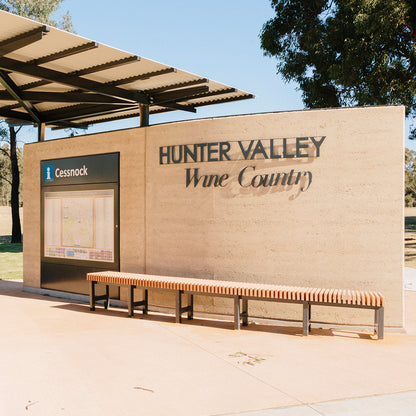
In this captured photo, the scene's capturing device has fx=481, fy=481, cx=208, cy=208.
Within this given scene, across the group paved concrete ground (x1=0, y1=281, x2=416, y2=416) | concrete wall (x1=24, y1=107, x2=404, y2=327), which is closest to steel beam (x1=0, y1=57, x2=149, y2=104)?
concrete wall (x1=24, y1=107, x2=404, y2=327)

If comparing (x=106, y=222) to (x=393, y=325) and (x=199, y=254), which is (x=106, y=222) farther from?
(x=393, y=325)

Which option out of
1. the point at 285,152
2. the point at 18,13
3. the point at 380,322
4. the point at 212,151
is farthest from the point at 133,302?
the point at 18,13

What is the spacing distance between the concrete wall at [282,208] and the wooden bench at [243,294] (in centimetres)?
39

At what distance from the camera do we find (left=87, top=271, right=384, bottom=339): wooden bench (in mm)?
6812

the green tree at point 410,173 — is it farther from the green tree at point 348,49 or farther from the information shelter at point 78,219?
the information shelter at point 78,219

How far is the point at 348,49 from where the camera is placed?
703 inches

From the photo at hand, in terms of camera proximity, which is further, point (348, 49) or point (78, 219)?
point (348, 49)

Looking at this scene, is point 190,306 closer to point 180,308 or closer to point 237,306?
point 180,308

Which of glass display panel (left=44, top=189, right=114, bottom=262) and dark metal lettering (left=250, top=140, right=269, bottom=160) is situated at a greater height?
dark metal lettering (left=250, top=140, right=269, bottom=160)

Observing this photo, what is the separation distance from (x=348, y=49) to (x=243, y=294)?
13.6 metres

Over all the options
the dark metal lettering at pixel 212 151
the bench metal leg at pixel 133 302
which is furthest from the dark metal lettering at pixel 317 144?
the bench metal leg at pixel 133 302

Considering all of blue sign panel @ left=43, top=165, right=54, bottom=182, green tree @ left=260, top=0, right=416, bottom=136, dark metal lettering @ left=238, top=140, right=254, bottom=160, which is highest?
green tree @ left=260, top=0, right=416, bottom=136

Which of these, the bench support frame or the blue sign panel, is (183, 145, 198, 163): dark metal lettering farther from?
the blue sign panel

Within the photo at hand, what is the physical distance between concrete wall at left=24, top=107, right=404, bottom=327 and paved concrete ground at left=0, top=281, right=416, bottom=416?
912 millimetres
